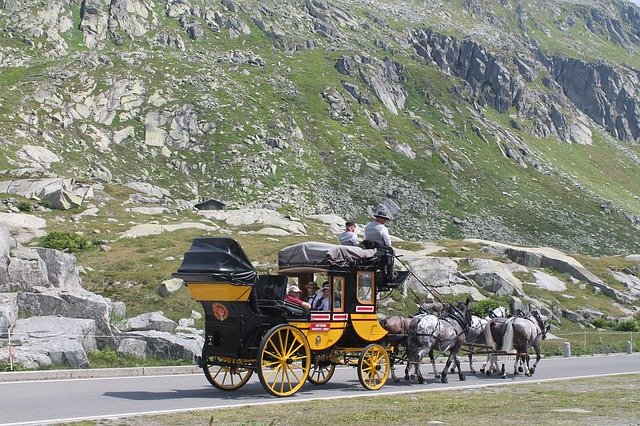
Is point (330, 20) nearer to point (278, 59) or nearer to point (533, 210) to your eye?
point (278, 59)

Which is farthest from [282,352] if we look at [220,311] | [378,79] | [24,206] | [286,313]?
[378,79]

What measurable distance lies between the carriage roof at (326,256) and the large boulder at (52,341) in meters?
7.38

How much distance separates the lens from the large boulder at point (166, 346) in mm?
23828

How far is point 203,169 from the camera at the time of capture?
359ft

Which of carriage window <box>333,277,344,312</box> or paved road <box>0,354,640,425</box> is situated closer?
paved road <box>0,354,640,425</box>

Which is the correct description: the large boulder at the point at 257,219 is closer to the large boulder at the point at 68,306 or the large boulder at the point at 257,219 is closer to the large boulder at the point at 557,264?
the large boulder at the point at 557,264

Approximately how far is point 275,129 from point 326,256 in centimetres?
10642

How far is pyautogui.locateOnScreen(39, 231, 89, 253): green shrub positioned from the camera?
41.3 metres

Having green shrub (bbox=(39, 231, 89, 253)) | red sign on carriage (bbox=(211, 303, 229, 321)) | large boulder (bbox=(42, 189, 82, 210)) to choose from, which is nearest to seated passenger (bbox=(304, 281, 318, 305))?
red sign on carriage (bbox=(211, 303, 229, 321))

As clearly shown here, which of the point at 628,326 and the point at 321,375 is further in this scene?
the point at 628,326

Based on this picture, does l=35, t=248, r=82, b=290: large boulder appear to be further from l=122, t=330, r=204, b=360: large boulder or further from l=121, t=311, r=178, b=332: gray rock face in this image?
l=122, t=330, r=204, b=360: large boulder

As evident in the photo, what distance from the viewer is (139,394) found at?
1700 centimetres

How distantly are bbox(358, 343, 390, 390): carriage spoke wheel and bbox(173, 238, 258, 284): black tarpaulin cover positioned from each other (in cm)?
413

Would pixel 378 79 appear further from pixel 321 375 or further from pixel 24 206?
pixel 321 375
